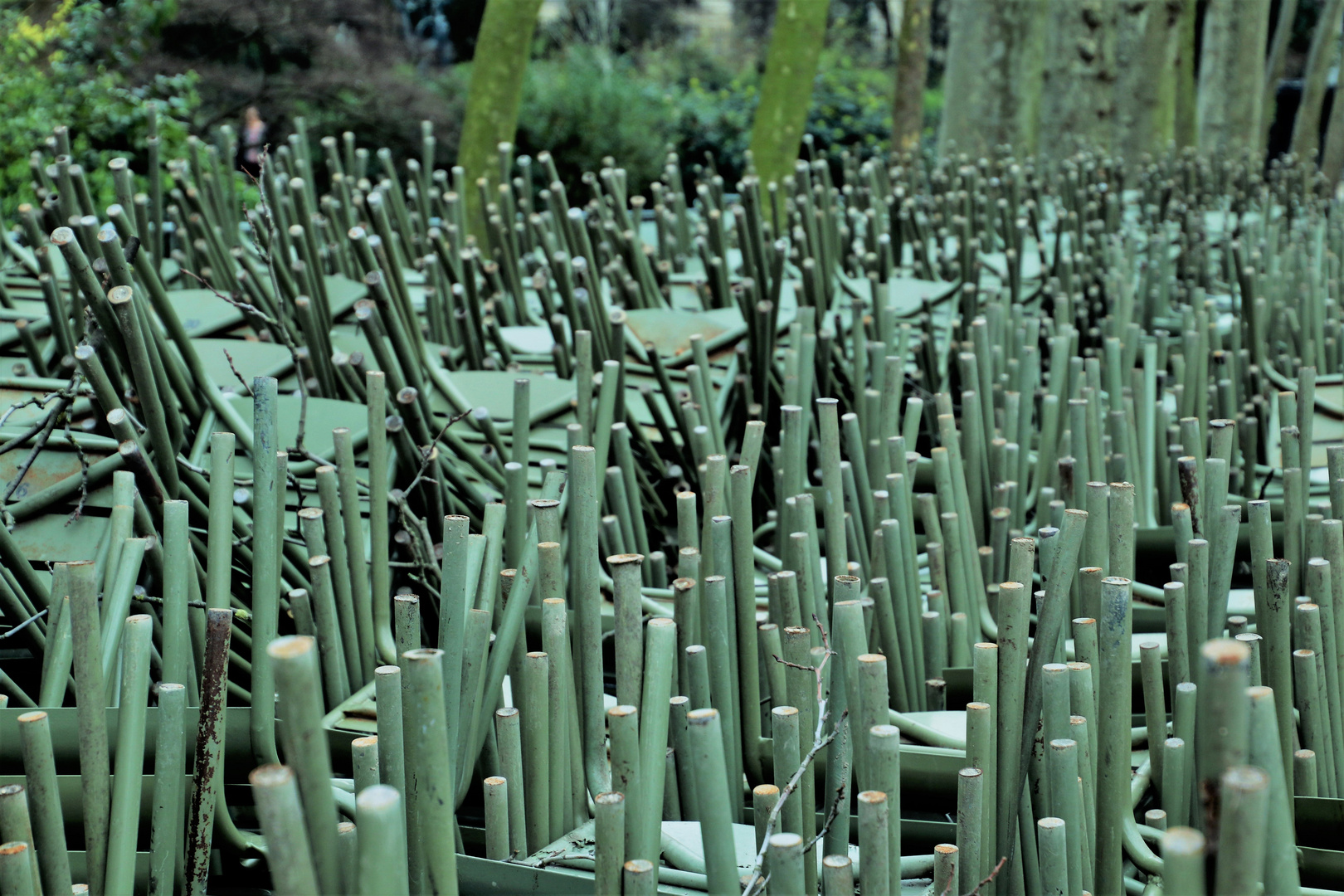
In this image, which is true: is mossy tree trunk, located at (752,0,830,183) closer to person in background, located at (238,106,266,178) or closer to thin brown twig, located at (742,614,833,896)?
person in background, located at (238,106,266,178)

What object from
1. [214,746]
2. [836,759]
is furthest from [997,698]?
[214,746]

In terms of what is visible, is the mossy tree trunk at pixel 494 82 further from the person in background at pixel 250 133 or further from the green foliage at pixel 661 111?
the green foliage at pixel 661 111

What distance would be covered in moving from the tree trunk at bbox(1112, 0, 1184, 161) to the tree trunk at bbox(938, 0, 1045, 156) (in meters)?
1.51

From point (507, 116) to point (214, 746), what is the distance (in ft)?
14.7

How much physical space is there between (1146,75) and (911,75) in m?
1.46

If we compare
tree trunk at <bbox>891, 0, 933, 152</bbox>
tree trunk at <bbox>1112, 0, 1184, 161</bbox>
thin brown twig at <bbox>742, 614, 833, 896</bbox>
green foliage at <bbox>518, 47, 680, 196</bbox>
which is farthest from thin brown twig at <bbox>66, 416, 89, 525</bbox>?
green foliage at <bbox>518, 47, 680, 196</bbox>

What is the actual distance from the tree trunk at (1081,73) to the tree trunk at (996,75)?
659 millimetres

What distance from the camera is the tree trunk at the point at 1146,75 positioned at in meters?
7.79

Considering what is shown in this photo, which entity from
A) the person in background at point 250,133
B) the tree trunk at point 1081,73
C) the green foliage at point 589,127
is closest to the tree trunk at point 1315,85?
the tree trunk at point 1081,73

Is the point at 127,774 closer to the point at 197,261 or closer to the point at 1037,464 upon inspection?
the point at 1037,464

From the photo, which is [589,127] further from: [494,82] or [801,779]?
[801,779]

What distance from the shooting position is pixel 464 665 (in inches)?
33.2

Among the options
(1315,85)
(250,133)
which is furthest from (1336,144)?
(250,133)

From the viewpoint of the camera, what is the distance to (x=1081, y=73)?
707 centimetres
